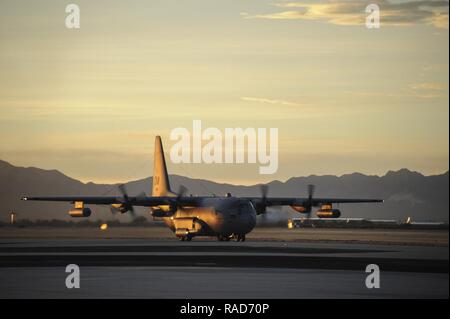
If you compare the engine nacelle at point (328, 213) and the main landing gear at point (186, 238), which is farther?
the main landing gear at point (186, 238)

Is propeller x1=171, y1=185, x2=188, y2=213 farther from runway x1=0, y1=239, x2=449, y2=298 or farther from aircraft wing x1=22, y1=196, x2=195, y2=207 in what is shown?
runway x1=0, y1=239, x2=449, y2=298

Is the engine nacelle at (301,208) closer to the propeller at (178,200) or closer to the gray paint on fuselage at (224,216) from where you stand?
the gray paint on fuselage at (224,216)

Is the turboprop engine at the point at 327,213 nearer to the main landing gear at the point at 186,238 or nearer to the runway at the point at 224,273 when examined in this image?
the main landing gear at the point at 186,238

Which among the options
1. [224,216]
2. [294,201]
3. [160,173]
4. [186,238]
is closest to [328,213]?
[294,201]

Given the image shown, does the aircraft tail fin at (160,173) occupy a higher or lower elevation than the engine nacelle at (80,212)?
higher

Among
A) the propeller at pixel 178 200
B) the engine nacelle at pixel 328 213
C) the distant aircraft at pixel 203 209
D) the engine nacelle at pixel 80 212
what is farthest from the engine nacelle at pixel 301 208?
the engine nacelle at pixel 80 212

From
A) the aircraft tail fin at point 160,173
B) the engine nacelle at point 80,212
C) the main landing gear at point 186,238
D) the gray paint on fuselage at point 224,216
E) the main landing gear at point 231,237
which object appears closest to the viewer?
the engine nacelle at point 80,212

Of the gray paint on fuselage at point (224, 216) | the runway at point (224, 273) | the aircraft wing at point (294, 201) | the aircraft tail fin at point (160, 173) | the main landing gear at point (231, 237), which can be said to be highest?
the aircraft tail fin at point (160, 173)

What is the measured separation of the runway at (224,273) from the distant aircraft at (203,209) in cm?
1499

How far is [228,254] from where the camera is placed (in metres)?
61.1

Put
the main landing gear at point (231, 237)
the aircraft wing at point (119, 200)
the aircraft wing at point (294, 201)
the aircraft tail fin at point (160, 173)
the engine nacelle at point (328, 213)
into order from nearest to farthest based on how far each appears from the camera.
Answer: the aircraft wing at point (119, 200), the main landing gear at point (231, 237), the engine nacelle at point (328, 213), the aircraft wing at point (294, 201), the aircraft tail fin at point (160, 173)

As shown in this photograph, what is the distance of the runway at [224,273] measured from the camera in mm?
35062
